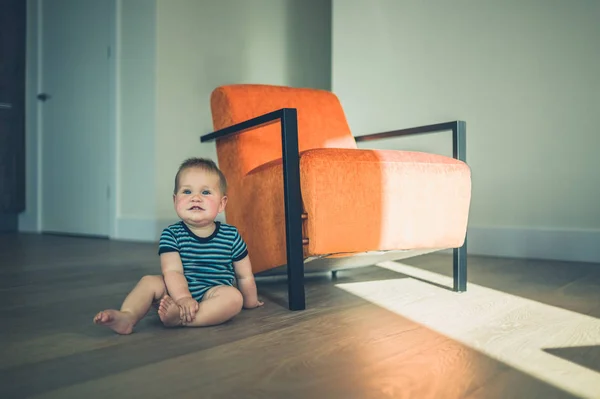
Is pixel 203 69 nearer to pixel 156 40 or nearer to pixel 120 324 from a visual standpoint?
pixel 156 40

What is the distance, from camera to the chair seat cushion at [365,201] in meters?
1.51

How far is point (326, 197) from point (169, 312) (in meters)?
0.51

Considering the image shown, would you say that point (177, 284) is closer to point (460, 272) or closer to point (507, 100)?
point (460, 272)

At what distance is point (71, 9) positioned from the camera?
14.3ft

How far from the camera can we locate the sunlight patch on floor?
0.98 meters

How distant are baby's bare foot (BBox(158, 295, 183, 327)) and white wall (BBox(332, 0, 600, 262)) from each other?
6.89ft

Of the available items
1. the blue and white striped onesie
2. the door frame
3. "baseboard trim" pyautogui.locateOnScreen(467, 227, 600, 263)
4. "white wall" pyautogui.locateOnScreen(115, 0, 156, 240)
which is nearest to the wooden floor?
the blue and white striped onesie

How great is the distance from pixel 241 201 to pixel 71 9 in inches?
131

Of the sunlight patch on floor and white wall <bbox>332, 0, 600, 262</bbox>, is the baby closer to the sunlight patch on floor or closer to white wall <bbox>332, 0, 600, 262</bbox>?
the sunlight patch on floor

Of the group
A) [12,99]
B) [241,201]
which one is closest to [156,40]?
[12,99]

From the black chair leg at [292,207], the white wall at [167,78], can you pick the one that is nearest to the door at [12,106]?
the white wall at [167,78]

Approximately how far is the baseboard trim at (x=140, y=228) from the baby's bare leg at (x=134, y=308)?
91.6 inches

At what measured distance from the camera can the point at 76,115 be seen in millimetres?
4344

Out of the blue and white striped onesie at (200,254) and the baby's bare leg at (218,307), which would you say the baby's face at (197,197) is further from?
the baby's bare leg at (218,307)
